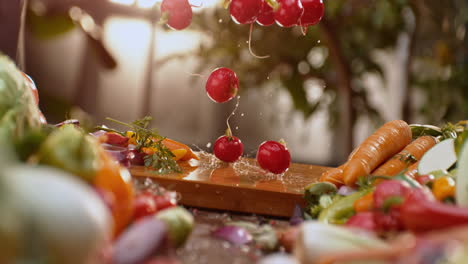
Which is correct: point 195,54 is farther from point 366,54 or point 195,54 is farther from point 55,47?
point 366,54

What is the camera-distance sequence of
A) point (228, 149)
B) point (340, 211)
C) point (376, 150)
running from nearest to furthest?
1. point (340, 211)
2. point (376, 150)
3. point (228, 149)

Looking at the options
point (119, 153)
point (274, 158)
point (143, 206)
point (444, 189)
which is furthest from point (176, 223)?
point (274, 158)

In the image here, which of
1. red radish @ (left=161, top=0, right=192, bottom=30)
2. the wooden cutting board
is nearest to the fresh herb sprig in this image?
the wooden cutting board

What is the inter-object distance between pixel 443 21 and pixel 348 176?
285cm

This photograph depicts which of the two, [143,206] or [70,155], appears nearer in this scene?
[70,155]

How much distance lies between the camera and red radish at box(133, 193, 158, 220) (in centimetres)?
85

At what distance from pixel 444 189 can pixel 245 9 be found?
64 cm

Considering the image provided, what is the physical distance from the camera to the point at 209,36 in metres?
4.78

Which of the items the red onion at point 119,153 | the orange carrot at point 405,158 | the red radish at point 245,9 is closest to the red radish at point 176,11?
the red radish at point 245,9

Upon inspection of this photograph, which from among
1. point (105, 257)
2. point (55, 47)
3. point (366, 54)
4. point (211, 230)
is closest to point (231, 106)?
point (366, 54)

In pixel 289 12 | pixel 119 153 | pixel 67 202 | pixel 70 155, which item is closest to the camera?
pixel 67 202

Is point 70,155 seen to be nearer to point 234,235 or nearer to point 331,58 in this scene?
point 234,235

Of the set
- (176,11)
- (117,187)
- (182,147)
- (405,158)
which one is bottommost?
(182,147)

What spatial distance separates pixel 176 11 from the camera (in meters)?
1.33
